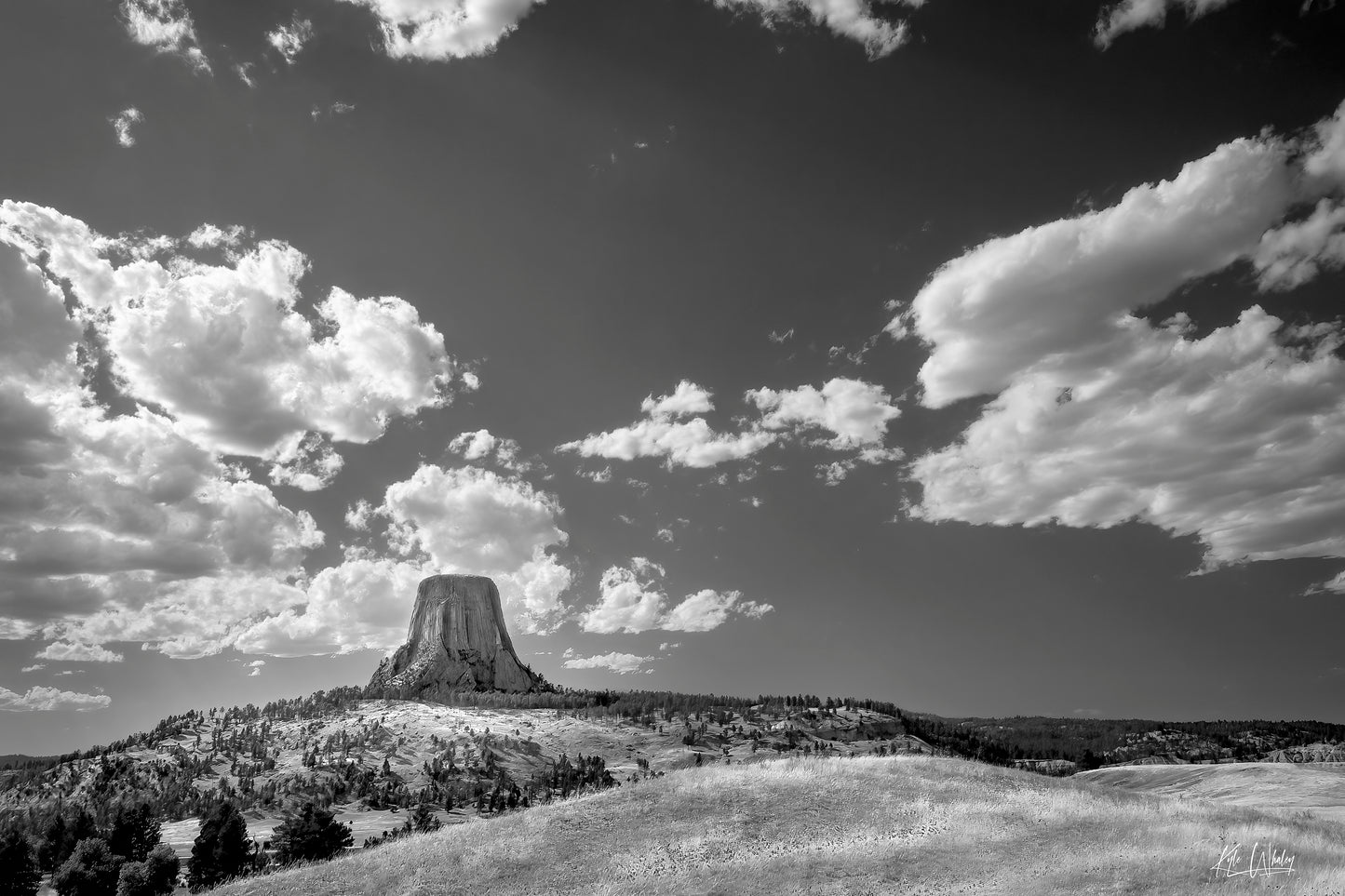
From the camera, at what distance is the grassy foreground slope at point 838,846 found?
77.6 ft

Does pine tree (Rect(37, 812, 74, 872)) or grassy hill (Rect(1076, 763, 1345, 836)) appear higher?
A: pine tree (Rect(37, 812, 74, 872))

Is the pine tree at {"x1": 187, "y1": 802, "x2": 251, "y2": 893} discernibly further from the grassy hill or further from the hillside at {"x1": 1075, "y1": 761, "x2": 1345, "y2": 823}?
the grassy hill

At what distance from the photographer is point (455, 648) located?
106 metres

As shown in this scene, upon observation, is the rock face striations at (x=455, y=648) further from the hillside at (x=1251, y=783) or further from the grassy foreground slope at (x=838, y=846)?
the grassy foreground slope at (x=838, y=846)

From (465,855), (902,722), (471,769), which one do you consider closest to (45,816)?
(471,769)

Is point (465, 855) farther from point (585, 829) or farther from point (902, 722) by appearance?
point (902, 722)

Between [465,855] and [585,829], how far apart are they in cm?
470

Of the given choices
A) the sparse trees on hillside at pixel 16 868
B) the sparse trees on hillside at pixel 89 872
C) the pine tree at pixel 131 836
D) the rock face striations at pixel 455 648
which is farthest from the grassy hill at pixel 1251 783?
the rock face striations at pixel 455 648

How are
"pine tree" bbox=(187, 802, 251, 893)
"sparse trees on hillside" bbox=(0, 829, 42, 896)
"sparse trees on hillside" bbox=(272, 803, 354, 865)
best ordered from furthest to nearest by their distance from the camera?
"sparse trees on hillside" bbox=(272, 803, 354, 865)
"pine tree" bbox=(187, 802, 251, 893)
"sparse trees on hillside" bbox=(0, 829, 42, 896)

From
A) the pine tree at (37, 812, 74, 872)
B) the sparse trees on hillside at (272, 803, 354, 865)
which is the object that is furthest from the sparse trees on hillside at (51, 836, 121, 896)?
the pine tree at (37, 812, 74, 872)
